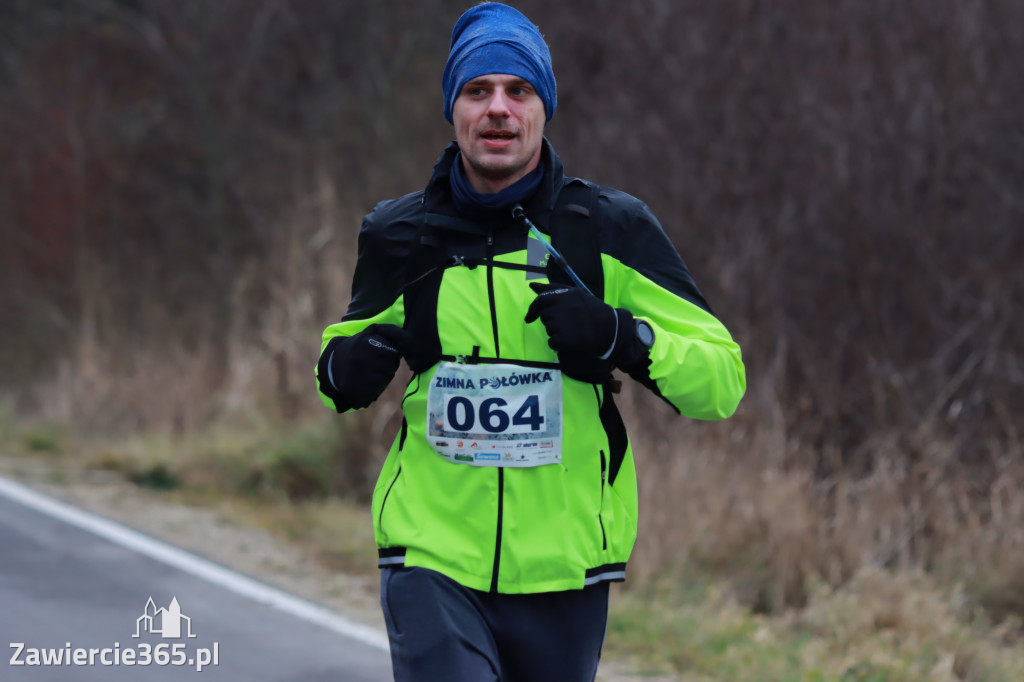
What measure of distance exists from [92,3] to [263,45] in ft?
9.22

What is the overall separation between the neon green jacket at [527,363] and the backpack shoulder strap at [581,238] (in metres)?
0.01

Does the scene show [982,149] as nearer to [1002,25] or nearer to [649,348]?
[1002,25]

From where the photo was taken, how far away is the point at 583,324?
2.58 meters

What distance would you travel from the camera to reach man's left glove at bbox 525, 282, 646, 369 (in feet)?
8.46

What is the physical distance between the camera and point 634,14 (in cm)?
1213

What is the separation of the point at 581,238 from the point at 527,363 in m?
0.28

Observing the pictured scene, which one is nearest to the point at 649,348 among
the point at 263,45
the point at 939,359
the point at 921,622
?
the point at 921,622

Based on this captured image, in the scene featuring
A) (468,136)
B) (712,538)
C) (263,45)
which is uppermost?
(263,45)

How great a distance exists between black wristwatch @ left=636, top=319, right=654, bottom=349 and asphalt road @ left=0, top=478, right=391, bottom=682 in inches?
111

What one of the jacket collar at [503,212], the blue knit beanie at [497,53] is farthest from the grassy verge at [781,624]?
the blue knit beanie at [497,53]

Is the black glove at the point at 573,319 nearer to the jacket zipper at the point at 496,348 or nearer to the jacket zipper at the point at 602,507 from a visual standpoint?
the jacket zipper at the point at 496,348

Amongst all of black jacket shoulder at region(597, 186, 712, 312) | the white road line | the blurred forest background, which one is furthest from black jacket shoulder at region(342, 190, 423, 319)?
the blurred forest background

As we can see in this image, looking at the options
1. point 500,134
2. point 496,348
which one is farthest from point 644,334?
point 500,134

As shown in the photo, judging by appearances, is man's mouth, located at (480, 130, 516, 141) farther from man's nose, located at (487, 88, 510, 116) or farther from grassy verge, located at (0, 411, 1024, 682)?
grassy verge, located at (0, 411, 1024, 682)
